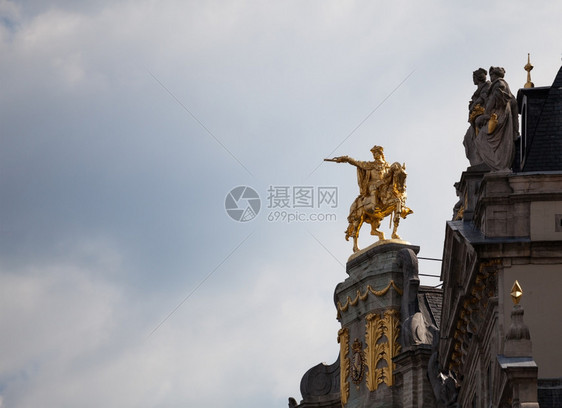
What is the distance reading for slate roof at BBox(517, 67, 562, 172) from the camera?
185 feet

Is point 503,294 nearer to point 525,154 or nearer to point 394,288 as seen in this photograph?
point 525,154

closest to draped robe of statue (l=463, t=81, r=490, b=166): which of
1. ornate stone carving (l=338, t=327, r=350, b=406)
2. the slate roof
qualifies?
the slate roof

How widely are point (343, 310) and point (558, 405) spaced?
1010 inches

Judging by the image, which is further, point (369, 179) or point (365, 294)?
point (369, 179)

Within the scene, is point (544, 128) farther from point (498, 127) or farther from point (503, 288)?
point (503, 288)

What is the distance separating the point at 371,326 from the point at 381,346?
91cm

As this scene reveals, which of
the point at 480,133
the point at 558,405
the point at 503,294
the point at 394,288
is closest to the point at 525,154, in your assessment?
the point at 480,133

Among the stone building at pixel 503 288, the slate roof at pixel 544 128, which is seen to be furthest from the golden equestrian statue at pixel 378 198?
the slate roof at pixel 544 128

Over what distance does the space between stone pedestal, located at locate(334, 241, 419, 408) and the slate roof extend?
15.4 m

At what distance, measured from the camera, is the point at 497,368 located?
51.8 m

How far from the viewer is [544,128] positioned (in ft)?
189

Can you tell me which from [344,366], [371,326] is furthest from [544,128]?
[344,366]

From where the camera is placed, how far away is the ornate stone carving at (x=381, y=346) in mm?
72938

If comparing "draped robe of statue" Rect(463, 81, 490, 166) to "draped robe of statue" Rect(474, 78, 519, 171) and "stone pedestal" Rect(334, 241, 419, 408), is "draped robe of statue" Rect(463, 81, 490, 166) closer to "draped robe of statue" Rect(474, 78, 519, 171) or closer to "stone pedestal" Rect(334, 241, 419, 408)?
"draped robe of statue" Rect(474, 78, 519, 171)
